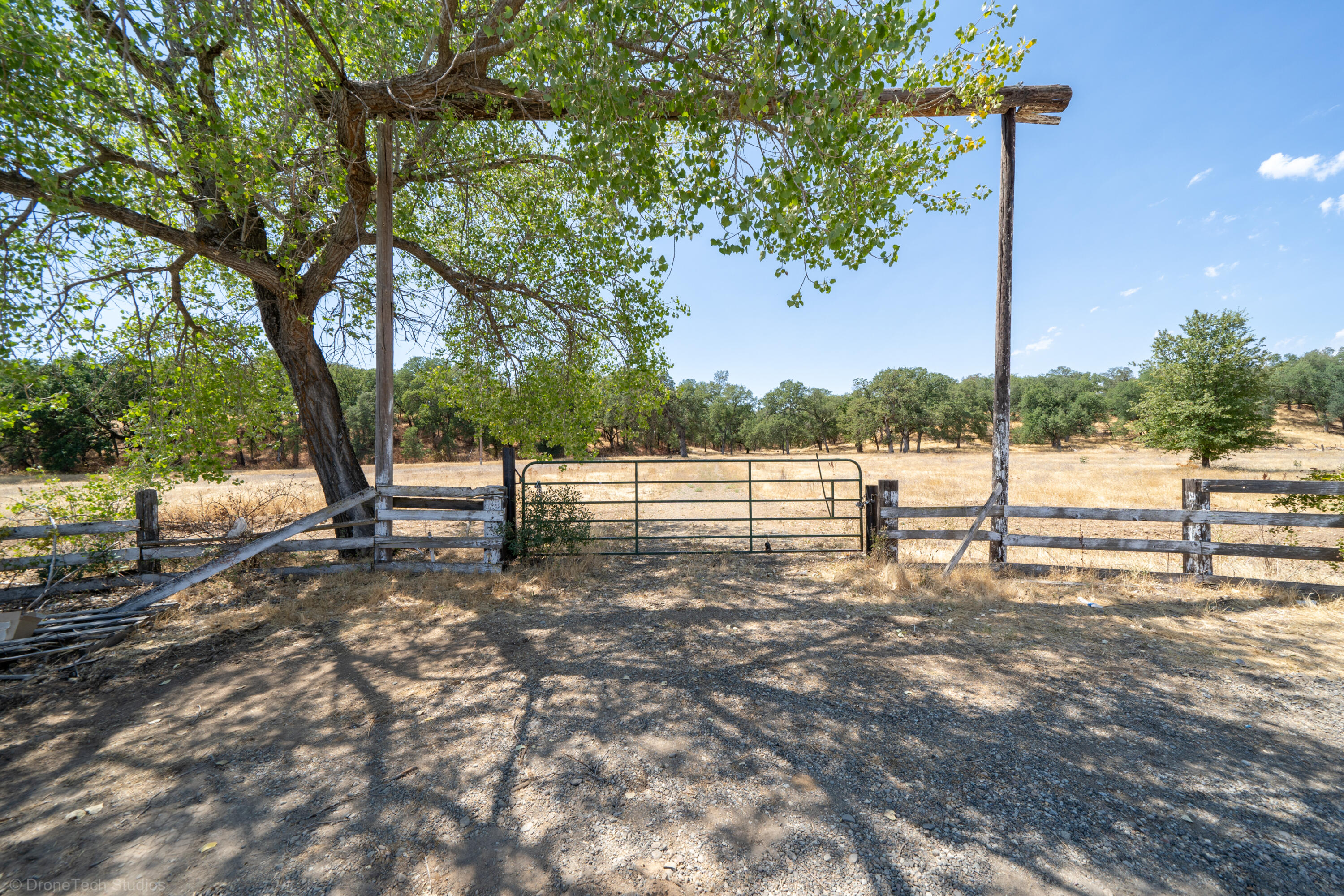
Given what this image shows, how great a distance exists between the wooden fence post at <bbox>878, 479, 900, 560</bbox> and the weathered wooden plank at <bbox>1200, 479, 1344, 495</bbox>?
3422mm

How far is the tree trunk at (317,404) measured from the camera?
25.6ft

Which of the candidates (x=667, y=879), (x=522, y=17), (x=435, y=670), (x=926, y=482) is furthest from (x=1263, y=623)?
(x=926, y=482)

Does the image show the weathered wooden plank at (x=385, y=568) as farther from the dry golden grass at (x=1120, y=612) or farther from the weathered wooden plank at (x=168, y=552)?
the dry golden grass at (x=1120, y=612)

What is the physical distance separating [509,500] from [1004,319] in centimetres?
742

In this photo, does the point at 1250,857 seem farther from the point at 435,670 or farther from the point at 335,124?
the point at 335,124

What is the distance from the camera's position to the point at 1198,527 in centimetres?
654

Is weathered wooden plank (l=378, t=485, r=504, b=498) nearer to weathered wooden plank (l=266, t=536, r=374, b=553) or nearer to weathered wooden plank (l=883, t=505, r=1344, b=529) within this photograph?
weathered wooden plank (l=266, t=536, r=374, b=553)

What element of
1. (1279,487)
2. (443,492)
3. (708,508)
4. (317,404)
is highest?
(317,404)

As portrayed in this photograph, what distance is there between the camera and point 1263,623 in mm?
5426

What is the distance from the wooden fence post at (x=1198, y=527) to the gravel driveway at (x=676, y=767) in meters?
2.53

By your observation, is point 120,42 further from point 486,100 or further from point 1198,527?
point 1198,527

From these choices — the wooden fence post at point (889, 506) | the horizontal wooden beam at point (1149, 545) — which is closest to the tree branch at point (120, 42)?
the wooden fence post at point (889, 506)

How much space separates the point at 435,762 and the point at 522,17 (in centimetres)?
616

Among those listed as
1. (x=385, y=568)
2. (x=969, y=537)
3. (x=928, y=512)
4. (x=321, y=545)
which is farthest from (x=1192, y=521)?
(x=321, y=545)
